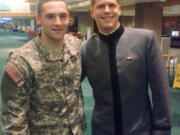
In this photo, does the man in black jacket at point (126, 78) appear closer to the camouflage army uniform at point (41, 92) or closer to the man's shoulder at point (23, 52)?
the camouflage army uniform at point (41, 92)

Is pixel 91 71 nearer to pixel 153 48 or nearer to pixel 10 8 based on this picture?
pixel 153 48

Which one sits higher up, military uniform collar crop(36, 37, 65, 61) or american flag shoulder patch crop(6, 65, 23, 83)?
military uniform collar crop(36, 37, 65, 61)

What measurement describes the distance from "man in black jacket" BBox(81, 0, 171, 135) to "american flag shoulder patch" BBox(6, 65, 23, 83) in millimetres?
533

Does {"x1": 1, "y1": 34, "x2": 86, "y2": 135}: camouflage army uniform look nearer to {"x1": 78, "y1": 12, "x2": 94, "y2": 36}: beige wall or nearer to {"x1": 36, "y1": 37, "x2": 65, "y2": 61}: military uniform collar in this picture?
{"x1": 36, "y1": 37, "x2": 65, "y2": 61}: military uniform collar

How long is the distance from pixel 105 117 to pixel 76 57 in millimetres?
483

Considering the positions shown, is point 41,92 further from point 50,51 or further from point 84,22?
point 84,22

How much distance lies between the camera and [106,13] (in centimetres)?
158

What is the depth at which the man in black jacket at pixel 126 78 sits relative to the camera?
1576 millimetres

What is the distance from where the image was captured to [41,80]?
150 cm

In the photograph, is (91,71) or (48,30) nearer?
(48,30)

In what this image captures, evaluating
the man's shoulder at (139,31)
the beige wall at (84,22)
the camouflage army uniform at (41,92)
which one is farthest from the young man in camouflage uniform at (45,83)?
the beige wall at (84,22)

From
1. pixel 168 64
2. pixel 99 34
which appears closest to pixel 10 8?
pixel 168 64

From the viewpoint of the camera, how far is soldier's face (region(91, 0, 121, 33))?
5.17 feet

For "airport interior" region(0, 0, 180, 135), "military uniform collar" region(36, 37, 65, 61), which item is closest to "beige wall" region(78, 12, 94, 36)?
"airport interior" region(0, 0, 180, 135)
